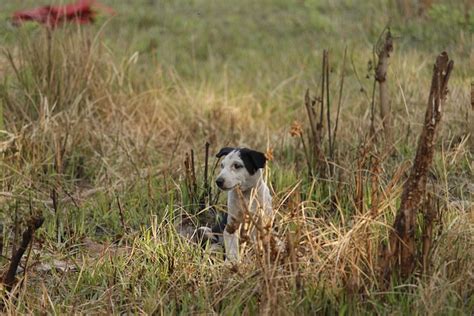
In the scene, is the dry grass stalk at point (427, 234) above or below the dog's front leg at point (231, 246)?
above

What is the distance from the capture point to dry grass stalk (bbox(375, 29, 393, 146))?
5617 millimetres

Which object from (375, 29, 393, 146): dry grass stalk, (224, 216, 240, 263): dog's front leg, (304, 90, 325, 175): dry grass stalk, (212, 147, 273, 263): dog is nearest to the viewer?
(224, 216, 240, 263): dog's front leg

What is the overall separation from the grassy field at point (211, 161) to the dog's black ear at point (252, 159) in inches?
9.7

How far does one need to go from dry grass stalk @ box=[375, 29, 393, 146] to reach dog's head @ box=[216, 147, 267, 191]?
746 mm

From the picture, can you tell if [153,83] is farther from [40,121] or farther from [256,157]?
[256,157]

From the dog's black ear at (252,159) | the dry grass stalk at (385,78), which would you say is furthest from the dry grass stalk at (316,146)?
the dog's black ear at (252,159)

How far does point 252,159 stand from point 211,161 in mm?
1761

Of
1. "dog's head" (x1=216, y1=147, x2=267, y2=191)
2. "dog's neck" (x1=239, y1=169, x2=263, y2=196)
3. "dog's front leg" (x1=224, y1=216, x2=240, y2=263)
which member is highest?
"dog's head" (x1=216, y1=147, x2=267, y2=191)

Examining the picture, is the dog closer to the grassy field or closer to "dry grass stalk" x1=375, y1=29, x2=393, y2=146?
the grassy field

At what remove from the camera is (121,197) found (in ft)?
19.5

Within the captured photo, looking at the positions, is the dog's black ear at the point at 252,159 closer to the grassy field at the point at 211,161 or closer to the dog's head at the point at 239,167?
the dog's head at the point at 239,167

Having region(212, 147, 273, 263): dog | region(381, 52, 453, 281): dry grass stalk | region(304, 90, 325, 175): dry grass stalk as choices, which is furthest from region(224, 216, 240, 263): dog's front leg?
region(304, 90, 325, 175): dry grass stalk

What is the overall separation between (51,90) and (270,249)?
3611mm

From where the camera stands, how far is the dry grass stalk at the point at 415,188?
394 centimetres
